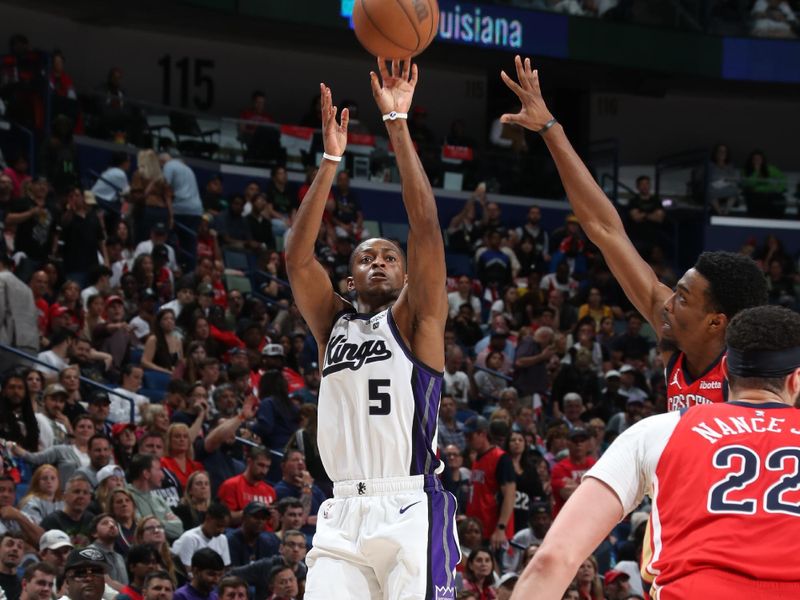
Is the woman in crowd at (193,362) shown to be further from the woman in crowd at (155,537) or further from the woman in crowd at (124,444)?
the woman in crowd at (155,537)

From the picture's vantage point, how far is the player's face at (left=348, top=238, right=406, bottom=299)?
6.34m

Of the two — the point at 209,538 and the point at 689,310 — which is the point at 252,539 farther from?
the point at 689,310

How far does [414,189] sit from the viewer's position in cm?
620

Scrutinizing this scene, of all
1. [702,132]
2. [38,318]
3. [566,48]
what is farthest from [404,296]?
[702,132]

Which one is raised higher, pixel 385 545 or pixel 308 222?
pixel 308 222

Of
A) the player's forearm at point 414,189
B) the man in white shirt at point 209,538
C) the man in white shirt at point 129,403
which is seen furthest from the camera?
the man in white shirt at point 129,403

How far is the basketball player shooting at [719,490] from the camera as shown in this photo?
3.31 m

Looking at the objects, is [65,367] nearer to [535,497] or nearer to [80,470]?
[80,470]

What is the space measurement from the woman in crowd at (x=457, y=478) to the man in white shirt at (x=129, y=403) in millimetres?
2837

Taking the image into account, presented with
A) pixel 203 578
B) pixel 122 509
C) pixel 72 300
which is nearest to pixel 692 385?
pixel 203 578

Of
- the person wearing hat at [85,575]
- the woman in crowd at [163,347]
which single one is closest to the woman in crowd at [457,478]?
A: the woman in crowd at [163,347]

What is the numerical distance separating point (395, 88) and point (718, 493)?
350 centimetres

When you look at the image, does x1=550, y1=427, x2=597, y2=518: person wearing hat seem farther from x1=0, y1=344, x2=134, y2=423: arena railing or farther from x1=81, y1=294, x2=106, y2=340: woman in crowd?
x1=81, y1=294, x2=106, y2=340: woman in crowd

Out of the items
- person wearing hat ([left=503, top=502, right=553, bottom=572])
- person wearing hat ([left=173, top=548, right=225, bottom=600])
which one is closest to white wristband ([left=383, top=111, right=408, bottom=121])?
person wearing hat ([left=173, top=548, right=225, bottom=600])
